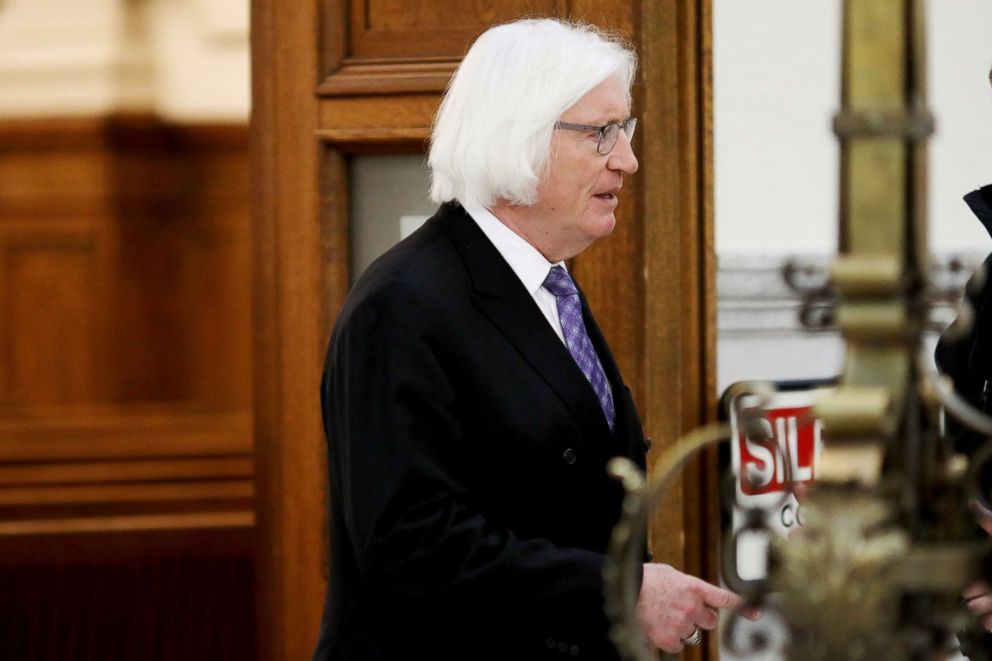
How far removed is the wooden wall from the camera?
3.64 m

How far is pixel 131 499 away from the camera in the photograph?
143 inches

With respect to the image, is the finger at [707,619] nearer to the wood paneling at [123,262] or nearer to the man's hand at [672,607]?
the man's hand at [672,607]

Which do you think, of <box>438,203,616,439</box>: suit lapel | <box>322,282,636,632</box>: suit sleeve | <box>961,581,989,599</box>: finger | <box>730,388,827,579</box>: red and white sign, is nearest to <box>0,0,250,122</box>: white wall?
<box>730,388,827,579</box>: red and white sign

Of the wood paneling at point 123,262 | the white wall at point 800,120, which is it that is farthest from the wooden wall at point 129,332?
the white wall at point 800,120

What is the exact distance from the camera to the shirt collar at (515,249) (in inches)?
76.1

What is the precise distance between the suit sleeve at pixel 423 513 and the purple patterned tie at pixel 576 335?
271 mm

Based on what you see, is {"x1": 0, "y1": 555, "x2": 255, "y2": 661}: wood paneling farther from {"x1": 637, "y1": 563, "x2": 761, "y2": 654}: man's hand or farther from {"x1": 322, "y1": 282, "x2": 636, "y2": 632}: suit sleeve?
{"x1": 637, "y1": 563, "x2": 761, "y2": 654}: man's hand

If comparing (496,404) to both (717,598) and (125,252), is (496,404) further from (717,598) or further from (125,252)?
(125,252)

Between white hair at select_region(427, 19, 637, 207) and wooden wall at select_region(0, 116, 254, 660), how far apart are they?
6.27ft

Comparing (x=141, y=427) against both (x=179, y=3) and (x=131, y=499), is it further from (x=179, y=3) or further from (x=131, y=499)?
(x=179, y=3)

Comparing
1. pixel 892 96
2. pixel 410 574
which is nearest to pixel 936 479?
pixel 892 96

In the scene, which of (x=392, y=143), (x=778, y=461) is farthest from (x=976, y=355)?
(x=392, y=143)

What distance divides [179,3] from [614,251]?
4.95 ft

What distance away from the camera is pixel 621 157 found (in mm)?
1999
